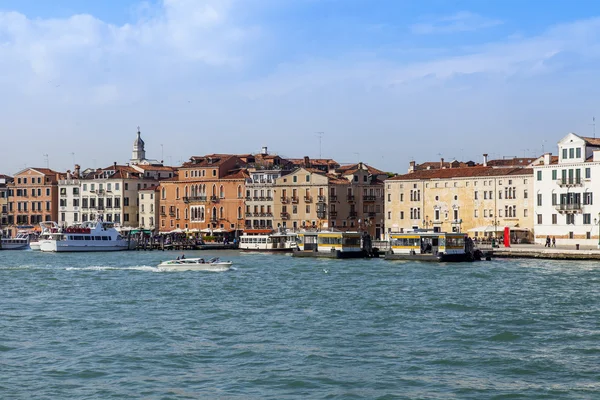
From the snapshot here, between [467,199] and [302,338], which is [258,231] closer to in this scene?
[467,199]

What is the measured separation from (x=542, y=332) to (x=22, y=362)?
1243 cm

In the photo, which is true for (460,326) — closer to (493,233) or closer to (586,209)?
(586,209)

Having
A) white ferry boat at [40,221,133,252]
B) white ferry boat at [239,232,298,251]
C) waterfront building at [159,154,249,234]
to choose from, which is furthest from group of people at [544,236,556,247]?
white ferry boat at [40,221,133,252]

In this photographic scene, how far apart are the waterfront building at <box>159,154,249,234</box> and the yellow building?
13890 millimetres

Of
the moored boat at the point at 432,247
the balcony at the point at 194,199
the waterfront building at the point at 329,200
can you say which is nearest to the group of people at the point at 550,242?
the moored boat at the point at 432,247

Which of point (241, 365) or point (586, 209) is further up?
point (586, 209)

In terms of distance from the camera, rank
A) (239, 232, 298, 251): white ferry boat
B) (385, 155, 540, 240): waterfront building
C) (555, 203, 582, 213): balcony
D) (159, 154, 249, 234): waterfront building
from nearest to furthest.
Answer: (555, 203, 582, 213): balcony < (385, 155, 540, 240): waterfront building < (239, 232, 298, 251): white ferry boat < (159, 154, 249, 234): waterfront building

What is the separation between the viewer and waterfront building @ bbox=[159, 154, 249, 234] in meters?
83.8

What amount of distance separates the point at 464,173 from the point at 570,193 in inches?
404

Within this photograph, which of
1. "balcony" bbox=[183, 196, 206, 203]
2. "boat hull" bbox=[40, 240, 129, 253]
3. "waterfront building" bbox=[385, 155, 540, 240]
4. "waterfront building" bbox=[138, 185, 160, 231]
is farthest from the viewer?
"waterfront building" bbox=[138, 185, 160, 231]

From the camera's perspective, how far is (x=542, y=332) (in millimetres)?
25875

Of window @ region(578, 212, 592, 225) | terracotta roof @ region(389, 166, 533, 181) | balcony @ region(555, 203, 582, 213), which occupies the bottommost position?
window @ region(578, 212, 592, 225)

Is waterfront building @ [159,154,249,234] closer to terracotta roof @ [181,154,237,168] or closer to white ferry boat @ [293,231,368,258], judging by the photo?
terracotta roof @ [181,154,237,168]

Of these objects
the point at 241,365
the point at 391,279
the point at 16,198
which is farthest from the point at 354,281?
the point at 16,198
